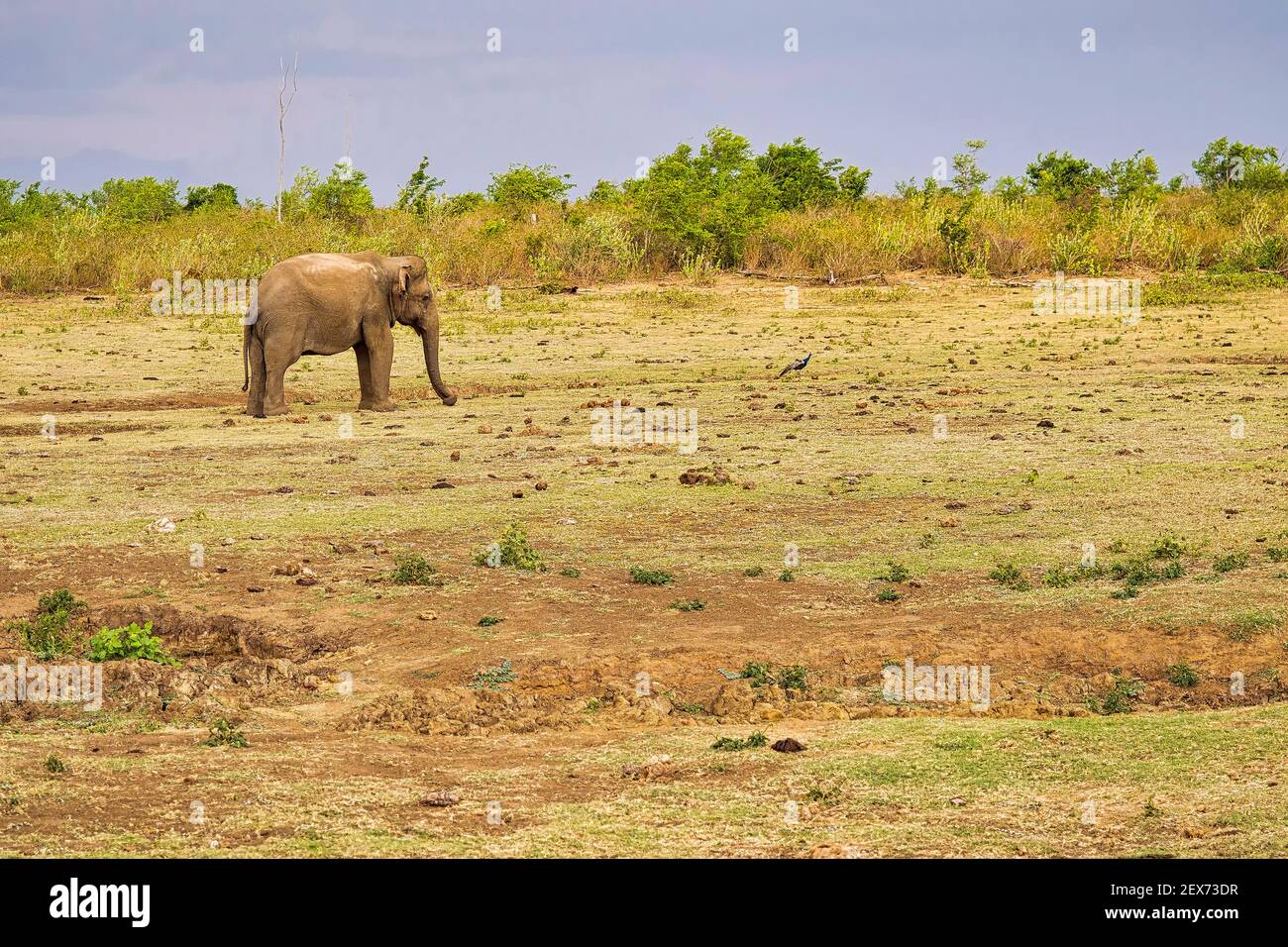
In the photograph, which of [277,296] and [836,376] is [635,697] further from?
[836,376]

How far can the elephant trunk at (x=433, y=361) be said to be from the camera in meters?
19.8

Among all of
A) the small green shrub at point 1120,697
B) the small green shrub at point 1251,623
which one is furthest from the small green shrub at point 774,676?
the small green shrub at point 1251,623

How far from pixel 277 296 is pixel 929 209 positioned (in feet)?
57.3

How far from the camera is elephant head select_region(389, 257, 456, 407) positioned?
19.5m

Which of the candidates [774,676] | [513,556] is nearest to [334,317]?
[513,556]

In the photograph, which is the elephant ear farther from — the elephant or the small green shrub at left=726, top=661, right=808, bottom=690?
the small green shrub at left=726, top=661, right=808, bottom=690

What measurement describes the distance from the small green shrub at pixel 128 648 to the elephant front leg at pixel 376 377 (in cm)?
1082

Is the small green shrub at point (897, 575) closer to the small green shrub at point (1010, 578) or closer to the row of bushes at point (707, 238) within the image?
the small green shrub at point (1010, 578)

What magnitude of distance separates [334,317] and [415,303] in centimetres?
114

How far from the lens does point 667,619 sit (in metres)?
9.15

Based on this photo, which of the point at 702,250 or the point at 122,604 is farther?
the point at 702,250
